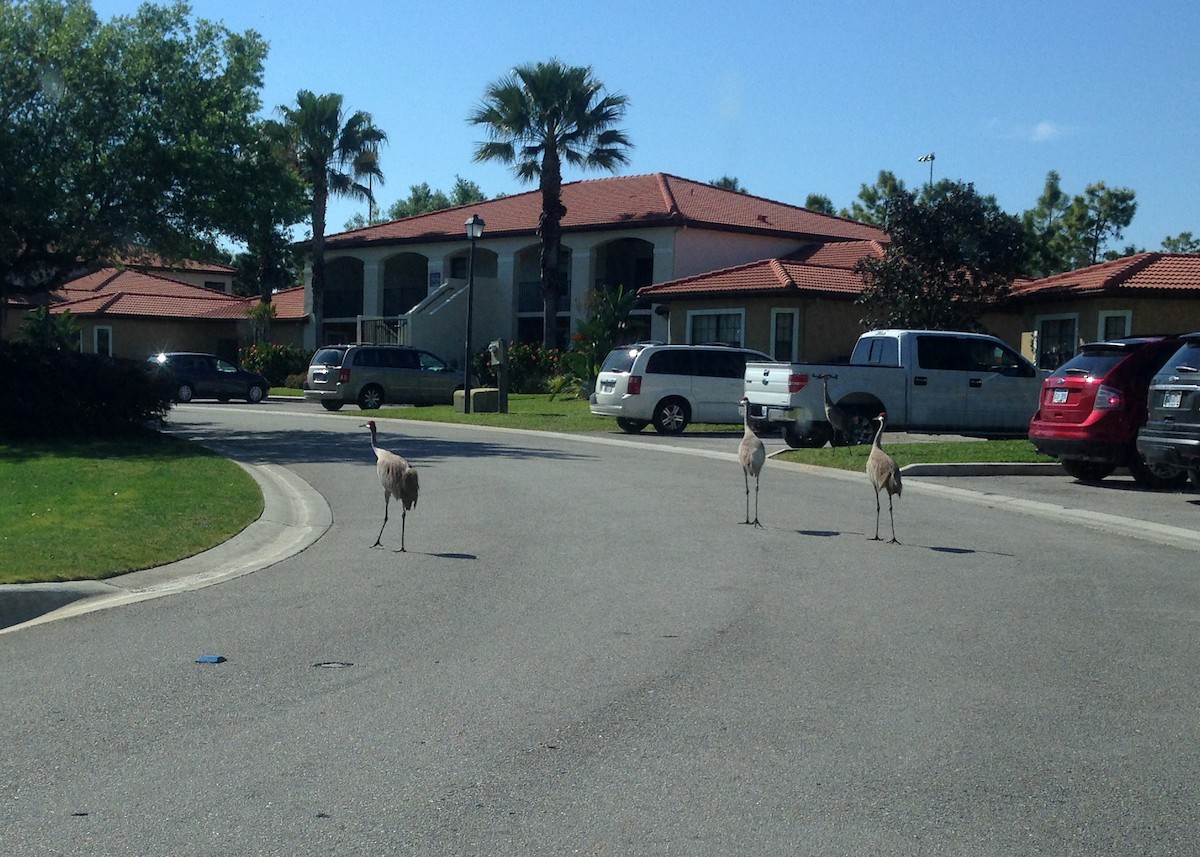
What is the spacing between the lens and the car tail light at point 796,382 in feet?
70.3

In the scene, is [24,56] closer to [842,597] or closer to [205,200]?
[205,200]

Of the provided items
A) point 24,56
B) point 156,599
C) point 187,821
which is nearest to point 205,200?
point 24,56

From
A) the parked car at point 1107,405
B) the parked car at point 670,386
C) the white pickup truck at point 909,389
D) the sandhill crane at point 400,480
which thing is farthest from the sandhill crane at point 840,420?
the sandhill crane at point 400,480

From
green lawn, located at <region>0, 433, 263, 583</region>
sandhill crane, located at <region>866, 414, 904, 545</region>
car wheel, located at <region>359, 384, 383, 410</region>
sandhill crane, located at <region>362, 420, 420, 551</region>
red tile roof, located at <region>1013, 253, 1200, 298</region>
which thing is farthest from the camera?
car wheel, located at <region>359, 384, 383, 410</region>

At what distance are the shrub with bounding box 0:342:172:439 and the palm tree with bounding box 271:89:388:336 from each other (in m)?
30.1

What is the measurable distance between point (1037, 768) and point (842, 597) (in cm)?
381

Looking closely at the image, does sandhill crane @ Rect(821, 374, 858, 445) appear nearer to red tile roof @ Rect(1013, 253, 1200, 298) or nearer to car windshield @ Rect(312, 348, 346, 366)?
red tile roof @ Rect(1013, 253, 1200, 298)

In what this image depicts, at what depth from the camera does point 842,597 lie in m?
9.31

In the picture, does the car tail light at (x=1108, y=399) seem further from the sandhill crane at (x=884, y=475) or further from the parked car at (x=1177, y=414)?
the sandhill crane at (x=884, y=475)

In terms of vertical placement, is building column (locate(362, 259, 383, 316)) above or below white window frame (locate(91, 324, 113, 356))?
above

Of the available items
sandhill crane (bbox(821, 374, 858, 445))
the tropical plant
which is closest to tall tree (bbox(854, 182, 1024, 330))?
the tropical plant

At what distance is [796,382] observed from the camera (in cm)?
2144

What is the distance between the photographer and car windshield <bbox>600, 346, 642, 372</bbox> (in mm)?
26500

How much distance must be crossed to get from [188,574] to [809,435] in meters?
13.9
